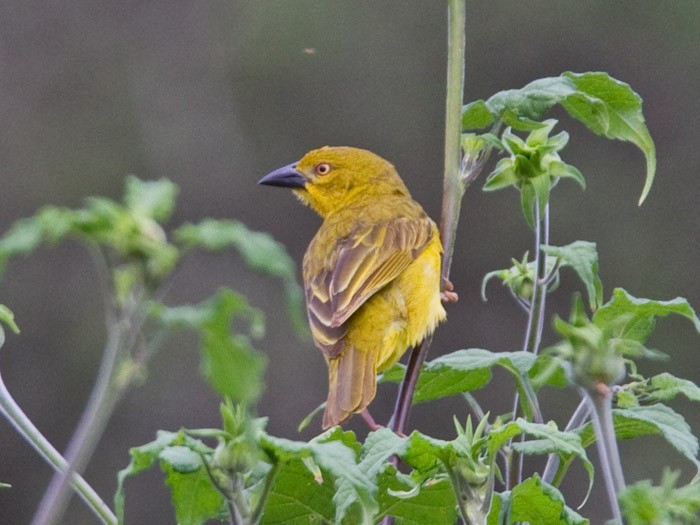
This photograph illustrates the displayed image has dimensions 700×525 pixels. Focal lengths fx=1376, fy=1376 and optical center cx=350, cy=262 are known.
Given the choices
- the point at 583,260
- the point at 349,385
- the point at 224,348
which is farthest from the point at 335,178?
the point at 224,348

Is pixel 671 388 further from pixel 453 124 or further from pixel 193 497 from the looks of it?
pixel 193 497

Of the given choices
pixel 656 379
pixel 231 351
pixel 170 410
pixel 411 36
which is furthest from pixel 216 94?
pixel 231 351

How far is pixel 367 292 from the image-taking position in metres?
4.25

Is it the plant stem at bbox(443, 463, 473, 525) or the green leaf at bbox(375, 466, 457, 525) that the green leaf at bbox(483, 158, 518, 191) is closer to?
the green leaf at bbox(375, 466, 457, 525)

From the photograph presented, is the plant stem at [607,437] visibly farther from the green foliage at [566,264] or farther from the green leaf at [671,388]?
the green foliage at [566,264]

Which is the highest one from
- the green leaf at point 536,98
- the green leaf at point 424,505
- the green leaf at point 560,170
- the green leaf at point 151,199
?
the green leaf at point 151,199

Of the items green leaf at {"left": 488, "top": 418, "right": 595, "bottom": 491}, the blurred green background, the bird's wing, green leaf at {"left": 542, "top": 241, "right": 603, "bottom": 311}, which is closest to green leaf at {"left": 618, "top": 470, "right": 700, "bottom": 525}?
green leaf at {"left": 488, "top": 418, "right": 595, "bottom": 491}

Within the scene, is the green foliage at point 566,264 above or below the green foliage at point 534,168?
below

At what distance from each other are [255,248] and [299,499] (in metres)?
0.90

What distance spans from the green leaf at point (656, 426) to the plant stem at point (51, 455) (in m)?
0.82

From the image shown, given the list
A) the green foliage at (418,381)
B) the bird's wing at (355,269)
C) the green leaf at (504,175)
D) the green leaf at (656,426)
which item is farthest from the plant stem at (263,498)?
the bird's wing at (355,269)

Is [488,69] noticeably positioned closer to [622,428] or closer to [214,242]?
[622,428]

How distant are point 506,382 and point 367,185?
8448 millimetres

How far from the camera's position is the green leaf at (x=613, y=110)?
2.74 m
